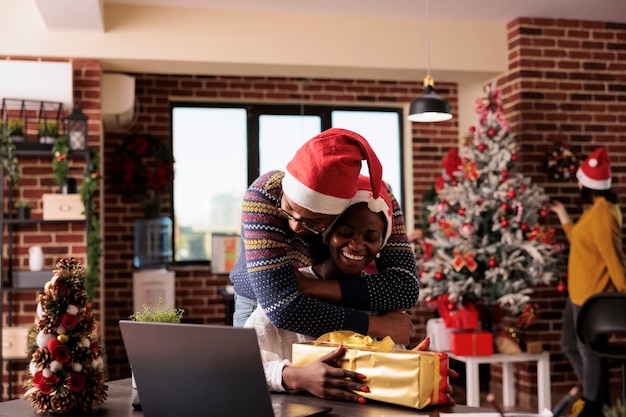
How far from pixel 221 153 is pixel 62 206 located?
7.28 ft

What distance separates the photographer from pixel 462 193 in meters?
5.52

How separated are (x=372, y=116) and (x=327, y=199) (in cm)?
603

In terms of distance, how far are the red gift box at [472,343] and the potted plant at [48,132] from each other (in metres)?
2.97

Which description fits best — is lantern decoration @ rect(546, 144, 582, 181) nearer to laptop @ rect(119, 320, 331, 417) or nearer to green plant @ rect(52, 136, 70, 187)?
green plant @ rect(52, 136, 70, 187)

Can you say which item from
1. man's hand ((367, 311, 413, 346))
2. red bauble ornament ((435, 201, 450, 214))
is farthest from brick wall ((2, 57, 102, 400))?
man's hand ((367, 311, 413, 346))

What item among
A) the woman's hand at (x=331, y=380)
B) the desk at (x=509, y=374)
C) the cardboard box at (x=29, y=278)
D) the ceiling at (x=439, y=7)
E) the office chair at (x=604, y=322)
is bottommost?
the desk at (x=509, y=374)

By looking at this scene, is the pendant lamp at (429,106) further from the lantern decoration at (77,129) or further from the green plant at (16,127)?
the green plant at (16,127)

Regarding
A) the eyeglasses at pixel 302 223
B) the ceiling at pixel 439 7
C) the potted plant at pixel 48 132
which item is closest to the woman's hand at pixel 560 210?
the ceiling at pixel 439 7

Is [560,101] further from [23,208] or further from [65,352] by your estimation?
[65,352]

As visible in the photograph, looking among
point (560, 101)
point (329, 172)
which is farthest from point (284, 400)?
point (560, 101)

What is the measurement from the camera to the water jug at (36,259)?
5.28 metres

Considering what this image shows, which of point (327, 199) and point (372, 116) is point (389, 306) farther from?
point (372, 116)

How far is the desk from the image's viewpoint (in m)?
5.12

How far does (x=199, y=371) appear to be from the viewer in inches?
49.4
